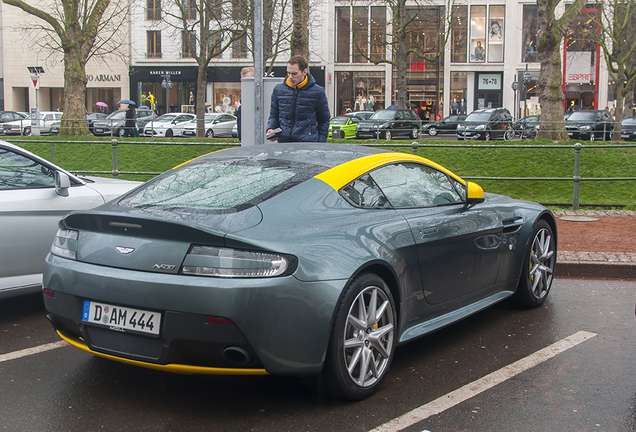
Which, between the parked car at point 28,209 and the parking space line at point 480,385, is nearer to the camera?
the parking space line at point 480,385

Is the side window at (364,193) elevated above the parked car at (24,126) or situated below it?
below

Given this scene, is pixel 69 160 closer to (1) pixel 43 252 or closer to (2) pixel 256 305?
(1) pixel 43 252

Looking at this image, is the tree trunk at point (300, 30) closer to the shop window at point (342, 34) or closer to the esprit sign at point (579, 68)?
the shop window at point (342, 34)

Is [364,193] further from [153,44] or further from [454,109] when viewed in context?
[153,44]

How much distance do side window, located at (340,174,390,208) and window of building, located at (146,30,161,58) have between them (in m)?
53.5

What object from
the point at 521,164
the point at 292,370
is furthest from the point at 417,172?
the point at 521,164

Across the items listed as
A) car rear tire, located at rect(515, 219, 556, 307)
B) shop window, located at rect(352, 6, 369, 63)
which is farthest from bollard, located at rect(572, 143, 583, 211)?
shop window, located at rect(352, 6, 369, 63)

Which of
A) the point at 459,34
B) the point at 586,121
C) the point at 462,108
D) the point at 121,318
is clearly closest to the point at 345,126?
the point at 586,121

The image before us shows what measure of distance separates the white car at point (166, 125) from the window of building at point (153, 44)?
20.2 meters

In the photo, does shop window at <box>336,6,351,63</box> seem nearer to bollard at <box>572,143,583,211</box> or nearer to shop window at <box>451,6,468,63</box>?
shop window at <box>451,6,468,63</box>

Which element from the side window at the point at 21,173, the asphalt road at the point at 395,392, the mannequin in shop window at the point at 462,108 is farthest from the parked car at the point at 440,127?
the asphalt road at the point at 395,392

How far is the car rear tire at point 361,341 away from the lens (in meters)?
3.40

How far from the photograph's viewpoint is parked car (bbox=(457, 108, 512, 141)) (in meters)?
29.7

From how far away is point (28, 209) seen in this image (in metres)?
5.21
